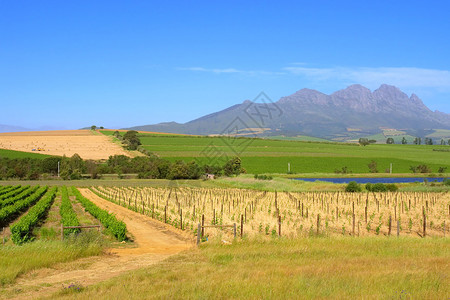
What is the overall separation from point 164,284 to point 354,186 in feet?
132

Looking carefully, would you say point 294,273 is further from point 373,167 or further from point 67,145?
point 67,145

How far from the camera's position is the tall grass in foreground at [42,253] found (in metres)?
11.1

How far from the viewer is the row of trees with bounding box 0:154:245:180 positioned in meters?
69.0

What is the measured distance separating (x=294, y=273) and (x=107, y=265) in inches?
234

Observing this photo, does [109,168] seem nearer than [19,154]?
Yes

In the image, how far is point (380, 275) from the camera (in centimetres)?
975

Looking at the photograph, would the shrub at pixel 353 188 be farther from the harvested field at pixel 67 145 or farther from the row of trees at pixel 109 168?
the harvested field at pixel 67 145

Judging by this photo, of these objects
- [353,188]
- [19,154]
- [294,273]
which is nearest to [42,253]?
[294,273]

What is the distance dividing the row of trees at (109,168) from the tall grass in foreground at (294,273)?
54625 mm

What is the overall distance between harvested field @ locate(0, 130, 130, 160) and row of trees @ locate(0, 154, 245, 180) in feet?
25.0

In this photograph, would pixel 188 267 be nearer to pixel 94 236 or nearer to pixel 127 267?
pixel 127 267

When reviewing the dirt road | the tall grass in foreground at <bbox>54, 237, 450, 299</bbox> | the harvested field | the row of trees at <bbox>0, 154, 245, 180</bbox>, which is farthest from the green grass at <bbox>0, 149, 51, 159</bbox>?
the tall grass in foreground at <bbox>54, 237, 450, 299</bbox>

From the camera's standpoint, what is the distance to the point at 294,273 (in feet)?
33.2

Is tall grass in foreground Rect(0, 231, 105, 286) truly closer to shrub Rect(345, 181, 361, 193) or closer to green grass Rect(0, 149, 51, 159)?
shrub Rect(345, 181, 361, 193)
